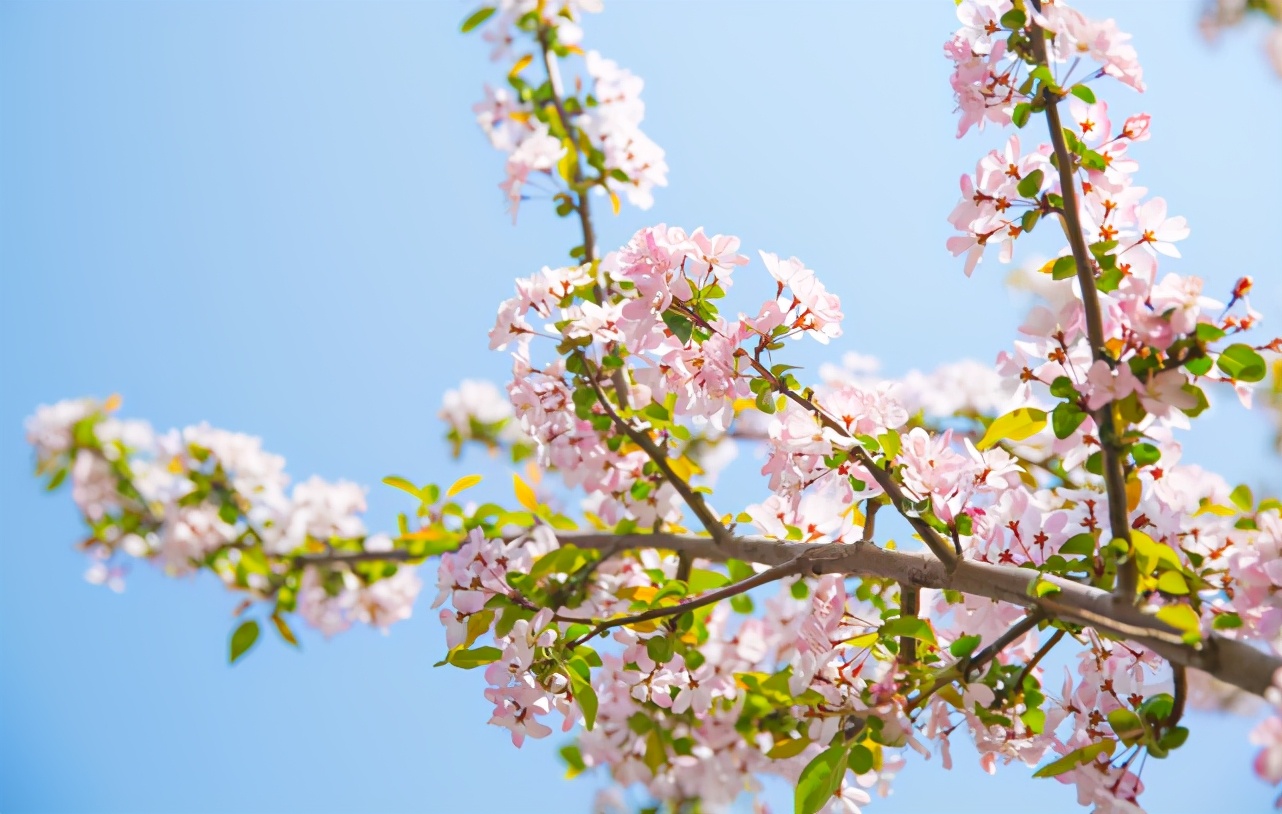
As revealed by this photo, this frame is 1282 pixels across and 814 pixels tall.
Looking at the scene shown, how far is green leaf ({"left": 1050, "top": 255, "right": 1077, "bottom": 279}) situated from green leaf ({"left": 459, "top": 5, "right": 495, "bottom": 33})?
5.63ft

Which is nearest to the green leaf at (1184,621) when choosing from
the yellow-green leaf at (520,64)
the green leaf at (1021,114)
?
the green leaf at (1021,114)

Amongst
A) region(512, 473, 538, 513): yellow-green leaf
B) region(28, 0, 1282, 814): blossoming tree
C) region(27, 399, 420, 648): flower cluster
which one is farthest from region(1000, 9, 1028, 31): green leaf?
region(27, 399, 420, 648): flower cluster

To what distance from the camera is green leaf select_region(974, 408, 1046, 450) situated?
4.16 feet

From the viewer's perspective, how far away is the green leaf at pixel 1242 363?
105 cm

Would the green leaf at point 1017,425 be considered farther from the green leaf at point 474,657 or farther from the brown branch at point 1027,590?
the green leaf at point 474,657

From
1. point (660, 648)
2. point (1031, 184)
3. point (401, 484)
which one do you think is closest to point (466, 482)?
point (401, 484)

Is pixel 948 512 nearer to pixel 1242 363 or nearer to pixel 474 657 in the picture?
pixel 1242 363

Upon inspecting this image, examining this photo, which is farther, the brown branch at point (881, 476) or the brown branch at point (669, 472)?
the brown branch at point (669, 472)

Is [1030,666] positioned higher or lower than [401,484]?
lower

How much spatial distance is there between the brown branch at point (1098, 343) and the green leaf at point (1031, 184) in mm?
49

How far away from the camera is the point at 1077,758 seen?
1192mm

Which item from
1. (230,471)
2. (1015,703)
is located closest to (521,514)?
(1015,703)

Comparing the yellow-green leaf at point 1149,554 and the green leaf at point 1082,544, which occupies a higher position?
the green leaf at point 1082,544

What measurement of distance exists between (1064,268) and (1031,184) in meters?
0.14
